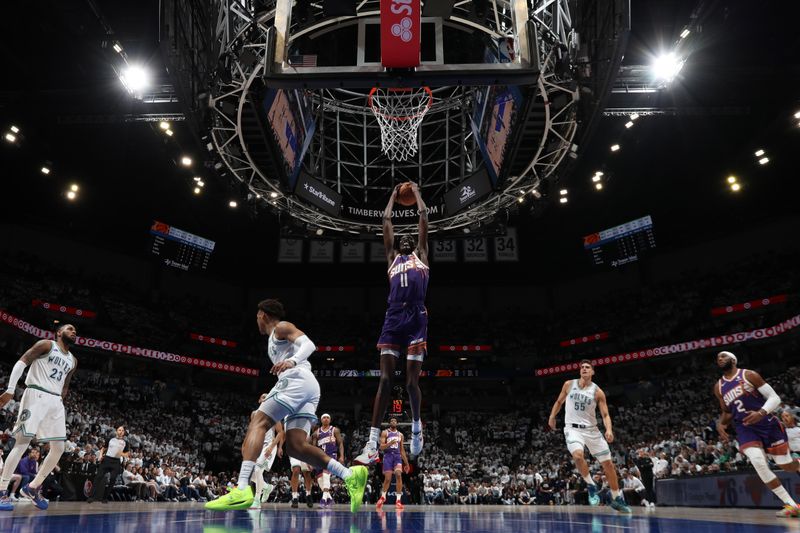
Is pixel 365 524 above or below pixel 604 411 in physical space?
below

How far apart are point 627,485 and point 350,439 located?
18.5 meters

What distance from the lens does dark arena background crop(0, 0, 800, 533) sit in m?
7.70

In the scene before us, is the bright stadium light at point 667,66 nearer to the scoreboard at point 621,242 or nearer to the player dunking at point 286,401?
the player dunking at point 286,401

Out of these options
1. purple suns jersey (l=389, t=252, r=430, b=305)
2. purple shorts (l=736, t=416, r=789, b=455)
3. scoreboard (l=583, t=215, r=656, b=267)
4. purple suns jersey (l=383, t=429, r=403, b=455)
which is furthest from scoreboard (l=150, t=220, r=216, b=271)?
purple shorts (l=736, t=416, r=789, b=455)

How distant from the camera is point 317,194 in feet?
55.2

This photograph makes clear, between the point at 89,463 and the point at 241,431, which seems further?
the point at 241,431

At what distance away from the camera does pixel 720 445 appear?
1666 cm

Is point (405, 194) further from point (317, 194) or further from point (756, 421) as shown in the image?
point (317, 194)

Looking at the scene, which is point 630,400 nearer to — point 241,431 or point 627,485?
point 627,485

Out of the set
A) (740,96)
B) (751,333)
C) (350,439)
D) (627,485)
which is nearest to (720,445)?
(627,485)

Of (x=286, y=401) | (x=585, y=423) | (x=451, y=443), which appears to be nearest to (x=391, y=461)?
(x=585, y=423)

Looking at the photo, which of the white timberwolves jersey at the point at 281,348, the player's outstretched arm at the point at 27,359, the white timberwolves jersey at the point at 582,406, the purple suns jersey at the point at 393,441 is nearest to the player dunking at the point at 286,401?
the white timberwolves jersey at the point at 281,348

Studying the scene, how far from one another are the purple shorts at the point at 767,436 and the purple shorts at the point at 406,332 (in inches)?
177

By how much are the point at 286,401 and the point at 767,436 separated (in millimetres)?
6291
